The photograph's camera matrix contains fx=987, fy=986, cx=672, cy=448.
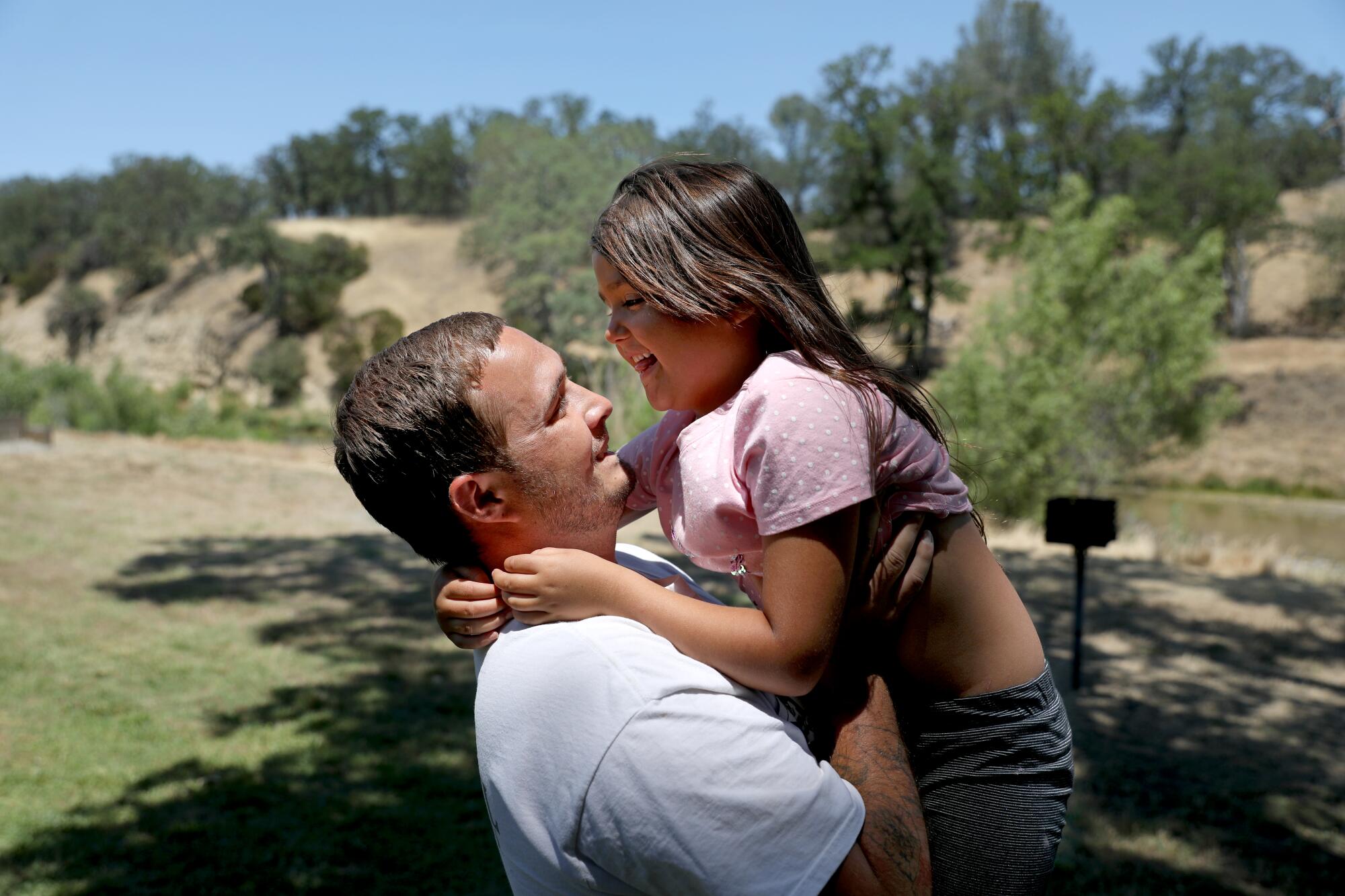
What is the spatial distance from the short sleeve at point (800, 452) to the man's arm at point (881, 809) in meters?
0.37

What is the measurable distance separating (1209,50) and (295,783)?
66.7 m

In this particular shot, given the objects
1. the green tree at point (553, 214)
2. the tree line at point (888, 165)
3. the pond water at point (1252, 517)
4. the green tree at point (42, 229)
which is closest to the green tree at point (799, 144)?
the tree line at point (888, 165)

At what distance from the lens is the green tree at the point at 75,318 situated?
61062mm

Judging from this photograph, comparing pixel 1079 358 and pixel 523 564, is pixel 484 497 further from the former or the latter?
pixel 1079 358

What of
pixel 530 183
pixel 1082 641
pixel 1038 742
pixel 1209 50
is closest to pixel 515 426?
pixel 1038 742

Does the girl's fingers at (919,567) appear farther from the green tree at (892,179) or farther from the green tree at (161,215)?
the green tree at (161,215)

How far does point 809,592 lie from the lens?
143cm

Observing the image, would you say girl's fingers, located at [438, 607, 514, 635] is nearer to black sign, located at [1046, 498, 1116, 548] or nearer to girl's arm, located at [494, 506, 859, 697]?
girl's arm, located at [494, 506, 859, 697]

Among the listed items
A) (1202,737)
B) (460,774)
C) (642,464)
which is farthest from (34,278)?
(642,464)

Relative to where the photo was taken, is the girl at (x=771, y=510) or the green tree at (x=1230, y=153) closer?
the girl at (x=771, y=510)

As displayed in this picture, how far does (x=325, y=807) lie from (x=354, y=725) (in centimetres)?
112

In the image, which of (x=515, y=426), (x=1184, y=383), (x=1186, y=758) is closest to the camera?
(x=515, y=426)

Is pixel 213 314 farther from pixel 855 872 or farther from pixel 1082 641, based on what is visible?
pixel 855 872

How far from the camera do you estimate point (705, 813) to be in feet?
4.28
